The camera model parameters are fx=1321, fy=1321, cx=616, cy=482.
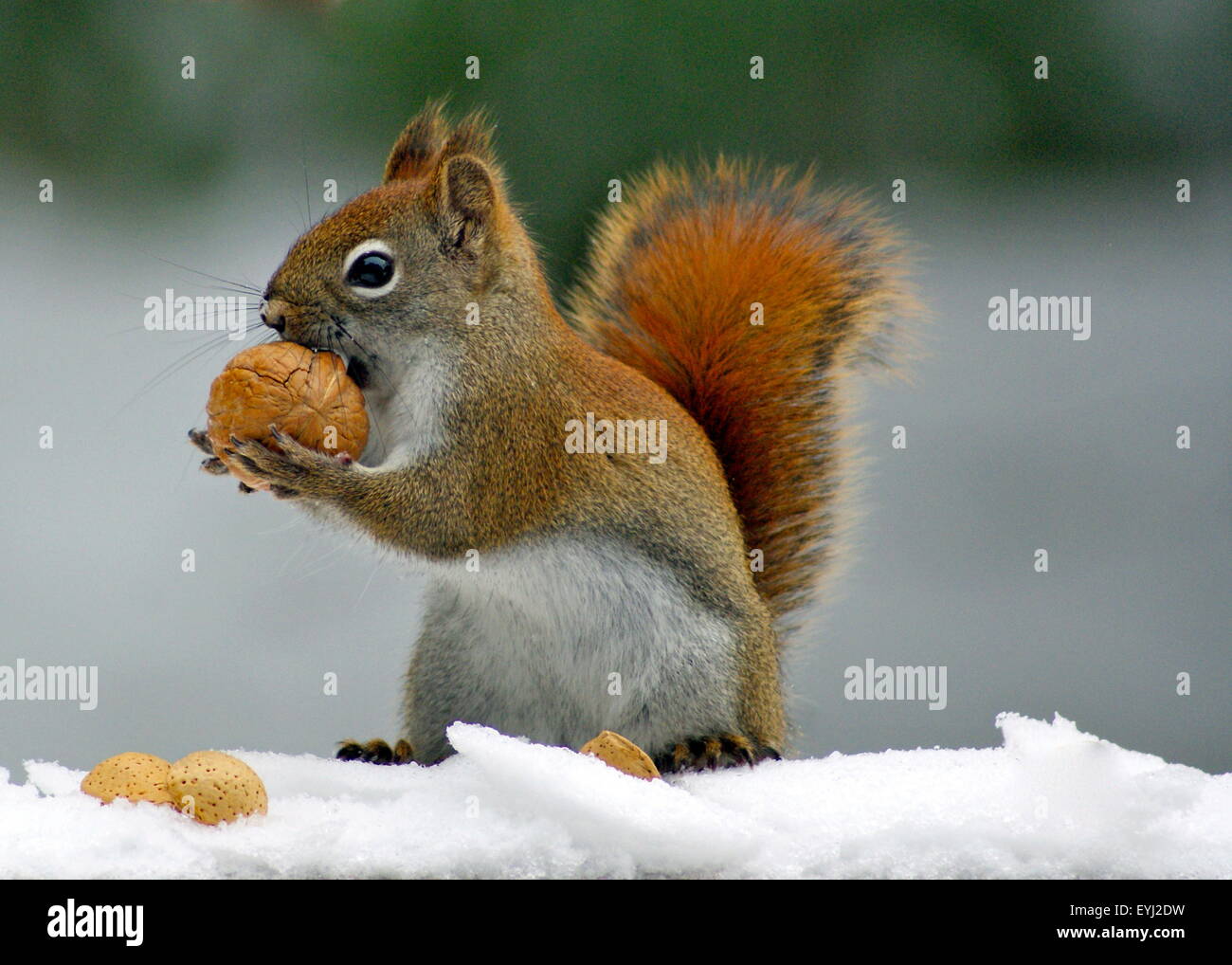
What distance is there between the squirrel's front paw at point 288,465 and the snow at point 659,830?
0.36 m

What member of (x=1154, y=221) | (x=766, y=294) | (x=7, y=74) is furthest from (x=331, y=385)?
(x=1154, y=221)

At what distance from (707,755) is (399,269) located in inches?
27.0

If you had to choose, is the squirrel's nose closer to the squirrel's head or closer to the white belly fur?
the squirrel's head

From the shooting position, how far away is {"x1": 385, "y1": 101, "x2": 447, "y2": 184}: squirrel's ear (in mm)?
1757

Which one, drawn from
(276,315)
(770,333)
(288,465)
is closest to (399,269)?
(276,315)

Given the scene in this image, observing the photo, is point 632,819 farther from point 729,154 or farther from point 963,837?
point 729,154

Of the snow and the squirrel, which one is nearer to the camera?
the snow

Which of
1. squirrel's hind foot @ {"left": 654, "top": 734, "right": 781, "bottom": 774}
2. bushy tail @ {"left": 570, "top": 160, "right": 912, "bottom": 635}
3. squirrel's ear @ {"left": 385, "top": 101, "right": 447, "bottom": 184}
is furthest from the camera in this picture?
bushy tail @ {"left": 570, "top": 160, "right": 912, "bottom": 635}

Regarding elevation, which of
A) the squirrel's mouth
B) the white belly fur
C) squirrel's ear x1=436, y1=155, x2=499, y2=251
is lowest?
the white belly fur

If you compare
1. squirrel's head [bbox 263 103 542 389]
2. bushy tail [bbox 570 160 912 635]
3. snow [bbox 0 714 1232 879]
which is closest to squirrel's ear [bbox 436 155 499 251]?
squirrel's head [bbox 263 103 542 389]

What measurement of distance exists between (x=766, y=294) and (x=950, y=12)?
2.67 ft

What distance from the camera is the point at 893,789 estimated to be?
1.40 meters

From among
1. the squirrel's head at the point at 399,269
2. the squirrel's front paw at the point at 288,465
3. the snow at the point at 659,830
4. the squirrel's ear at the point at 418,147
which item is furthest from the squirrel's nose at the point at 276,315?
the snow at the point at 659,830
